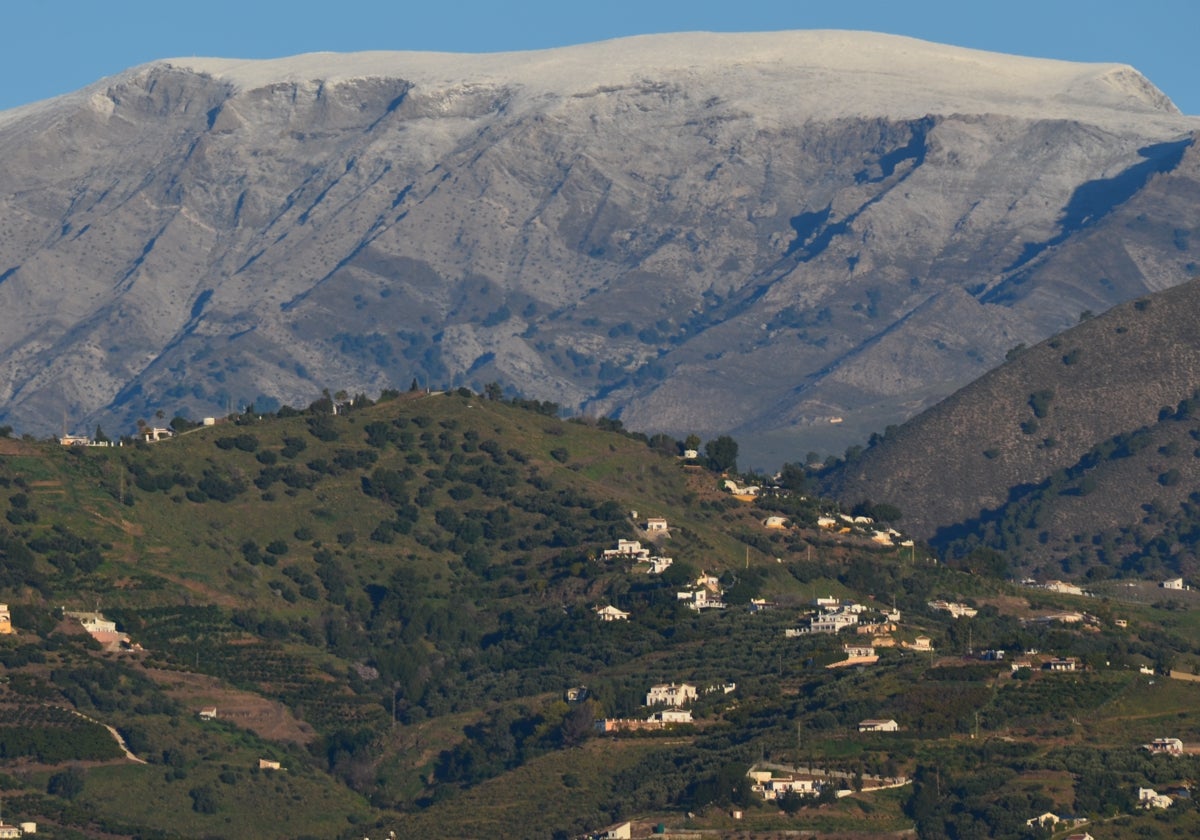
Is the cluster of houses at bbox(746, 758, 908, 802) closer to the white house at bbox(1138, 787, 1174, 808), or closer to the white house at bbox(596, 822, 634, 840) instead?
the white house at bbox(596, 822, 634, 840)

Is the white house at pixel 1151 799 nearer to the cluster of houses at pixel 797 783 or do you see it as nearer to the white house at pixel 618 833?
the cluster of houses at pixel 797 783

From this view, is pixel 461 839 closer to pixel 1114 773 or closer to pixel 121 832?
pixel 121 832

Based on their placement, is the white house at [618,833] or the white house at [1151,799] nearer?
the white house at [618,833]

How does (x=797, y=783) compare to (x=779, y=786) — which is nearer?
(x=779, y=786)

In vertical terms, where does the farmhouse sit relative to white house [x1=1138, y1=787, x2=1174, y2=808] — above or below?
above

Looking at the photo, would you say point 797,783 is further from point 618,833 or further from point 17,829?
point 17,829

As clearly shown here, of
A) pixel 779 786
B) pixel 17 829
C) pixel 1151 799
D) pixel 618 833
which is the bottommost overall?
pixel 618 833

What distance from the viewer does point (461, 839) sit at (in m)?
198

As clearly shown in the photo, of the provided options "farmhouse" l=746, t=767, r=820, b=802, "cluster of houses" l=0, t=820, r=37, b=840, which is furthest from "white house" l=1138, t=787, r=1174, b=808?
"cluster of houses" l=0, t=820, r=37, b=840

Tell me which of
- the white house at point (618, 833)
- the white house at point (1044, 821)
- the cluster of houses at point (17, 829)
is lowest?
the white house at point (1044, 821)

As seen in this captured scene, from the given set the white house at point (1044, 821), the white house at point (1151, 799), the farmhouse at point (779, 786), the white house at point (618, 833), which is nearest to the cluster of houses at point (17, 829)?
the white house at point (618, 833)

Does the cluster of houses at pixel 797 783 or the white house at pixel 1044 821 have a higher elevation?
the cluster of houses at pixel 797 783

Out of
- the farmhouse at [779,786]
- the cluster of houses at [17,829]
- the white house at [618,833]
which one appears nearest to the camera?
the cluster of houses at [17,829]

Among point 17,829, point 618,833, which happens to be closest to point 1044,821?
point 618,833
